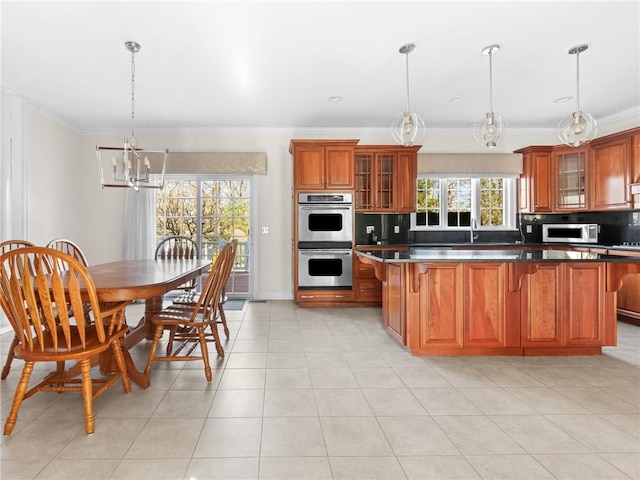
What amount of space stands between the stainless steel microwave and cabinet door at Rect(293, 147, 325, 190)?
11.1 feet

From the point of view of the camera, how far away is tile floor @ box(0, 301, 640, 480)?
1.67 metres

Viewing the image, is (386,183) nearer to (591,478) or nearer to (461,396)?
(461,396)

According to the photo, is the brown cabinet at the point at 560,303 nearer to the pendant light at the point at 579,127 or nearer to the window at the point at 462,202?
the pendant light at the point at 579,127

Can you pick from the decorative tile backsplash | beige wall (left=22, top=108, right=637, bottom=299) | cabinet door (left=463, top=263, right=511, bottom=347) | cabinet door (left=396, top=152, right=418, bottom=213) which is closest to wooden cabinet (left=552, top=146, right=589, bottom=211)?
the decorative tile backsplash

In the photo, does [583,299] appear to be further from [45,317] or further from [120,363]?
[45,317]

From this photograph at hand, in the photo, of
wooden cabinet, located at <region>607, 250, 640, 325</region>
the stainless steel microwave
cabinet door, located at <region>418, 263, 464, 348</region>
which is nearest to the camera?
cabinet door, located at <region>418, 263, 464, 348</region>

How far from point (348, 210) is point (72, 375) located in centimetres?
353

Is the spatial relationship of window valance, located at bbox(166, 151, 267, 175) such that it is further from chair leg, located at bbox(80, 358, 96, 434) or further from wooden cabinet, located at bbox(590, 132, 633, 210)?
wooden cabinet, located at bbox(590, 132, 633, 210)

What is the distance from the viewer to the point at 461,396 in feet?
7.79

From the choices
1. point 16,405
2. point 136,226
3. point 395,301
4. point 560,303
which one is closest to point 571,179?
point 560,303

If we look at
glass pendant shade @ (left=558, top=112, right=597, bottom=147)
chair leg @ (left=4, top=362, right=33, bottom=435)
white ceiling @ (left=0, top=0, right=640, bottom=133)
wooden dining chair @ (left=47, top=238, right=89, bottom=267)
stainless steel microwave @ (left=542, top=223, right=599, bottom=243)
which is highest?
white ceiling @ (left=0, top=0, right=640, bottom=133)

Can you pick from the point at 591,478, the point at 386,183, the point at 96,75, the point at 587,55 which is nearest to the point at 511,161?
the point at 386,183

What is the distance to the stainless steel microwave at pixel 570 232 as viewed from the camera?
201 inches

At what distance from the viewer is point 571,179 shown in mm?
5176
